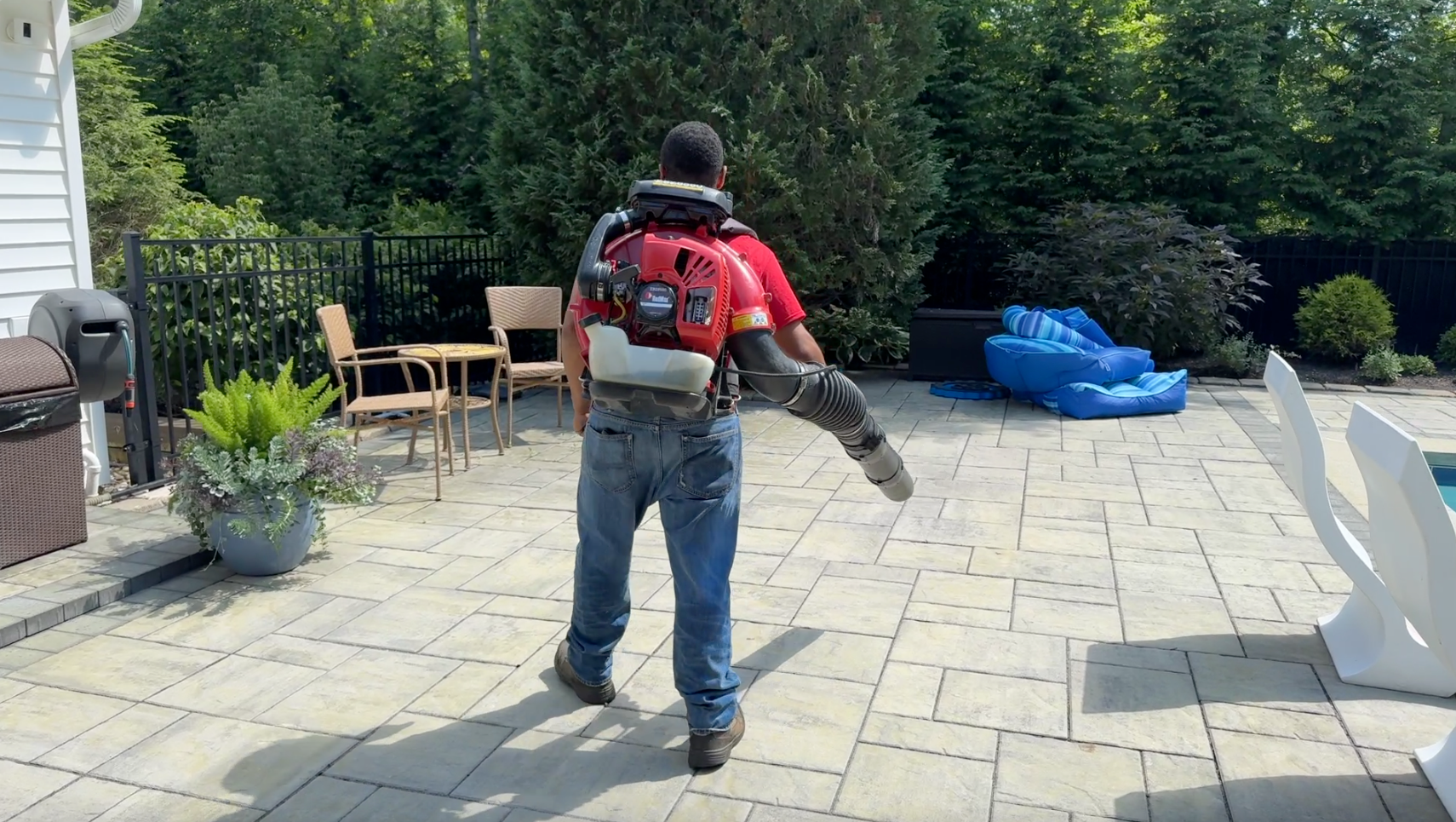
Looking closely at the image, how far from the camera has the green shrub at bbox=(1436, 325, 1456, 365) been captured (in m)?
10.4

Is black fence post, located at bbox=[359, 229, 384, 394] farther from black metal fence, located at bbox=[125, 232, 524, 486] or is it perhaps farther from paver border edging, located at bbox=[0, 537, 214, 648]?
paver border edging, located at bbox=[0, 537, 214, 648]

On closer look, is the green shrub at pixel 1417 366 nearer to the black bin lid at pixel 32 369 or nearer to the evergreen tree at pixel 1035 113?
the evergreen tree at pixel 1035 113

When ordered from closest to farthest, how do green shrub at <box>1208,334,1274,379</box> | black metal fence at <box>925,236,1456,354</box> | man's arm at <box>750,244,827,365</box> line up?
man's arm at <box>750,244,827,365</box>
green shrub at <box>1208,334,1274,379</box>
black metal fence at <box>925,236,1456,354</box>

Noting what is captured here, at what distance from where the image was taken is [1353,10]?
11391mm

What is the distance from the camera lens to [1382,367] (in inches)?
386

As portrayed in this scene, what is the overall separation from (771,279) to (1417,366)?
9753mm

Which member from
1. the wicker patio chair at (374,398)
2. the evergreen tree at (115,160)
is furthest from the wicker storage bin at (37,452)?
the evergreen tree at (115,160)

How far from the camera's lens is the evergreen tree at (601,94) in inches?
322

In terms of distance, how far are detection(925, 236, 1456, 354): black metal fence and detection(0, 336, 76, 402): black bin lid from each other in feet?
27.8

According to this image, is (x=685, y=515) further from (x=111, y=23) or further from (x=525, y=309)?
(x=525, y=309)

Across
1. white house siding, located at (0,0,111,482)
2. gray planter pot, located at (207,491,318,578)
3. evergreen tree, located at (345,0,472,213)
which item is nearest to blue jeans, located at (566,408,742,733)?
gray planter pot, located at (207,491,318,578)

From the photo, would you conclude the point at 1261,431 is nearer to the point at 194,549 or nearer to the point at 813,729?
the point at 813,729

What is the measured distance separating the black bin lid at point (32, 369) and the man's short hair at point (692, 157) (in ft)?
10.0

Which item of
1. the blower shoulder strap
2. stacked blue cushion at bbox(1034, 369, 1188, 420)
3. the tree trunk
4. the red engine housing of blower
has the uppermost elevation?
the tree trunk
